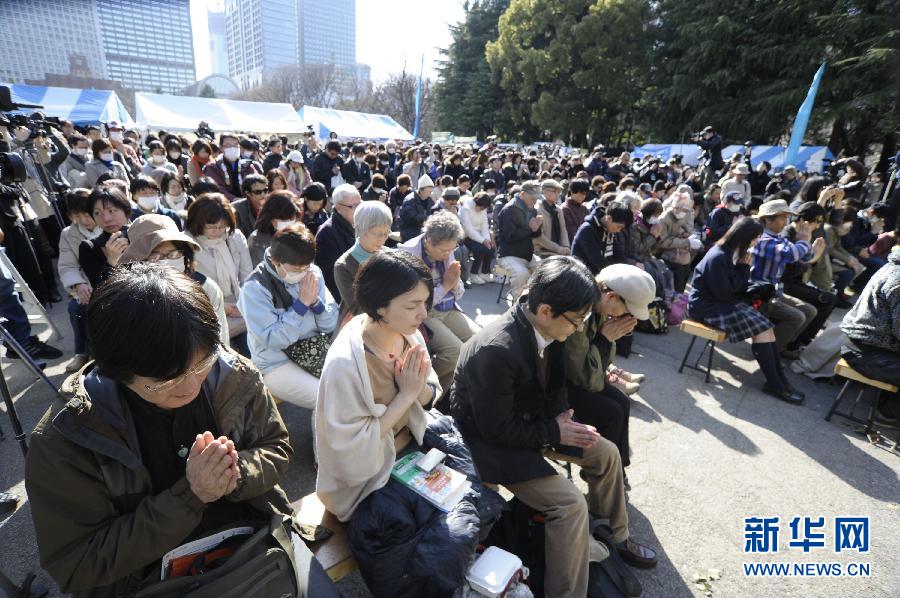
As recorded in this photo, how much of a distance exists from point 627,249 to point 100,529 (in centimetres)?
599

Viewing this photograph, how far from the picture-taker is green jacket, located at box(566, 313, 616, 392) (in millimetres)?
2922

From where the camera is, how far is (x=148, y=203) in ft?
15.0

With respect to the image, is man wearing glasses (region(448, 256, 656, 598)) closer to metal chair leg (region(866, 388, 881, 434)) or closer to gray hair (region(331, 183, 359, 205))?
gray hair (region(331, 183, 359, 205))

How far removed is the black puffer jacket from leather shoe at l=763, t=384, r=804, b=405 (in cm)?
416

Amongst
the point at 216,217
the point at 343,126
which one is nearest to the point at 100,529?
the point at 216,217

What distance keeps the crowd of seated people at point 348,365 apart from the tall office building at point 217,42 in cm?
13633

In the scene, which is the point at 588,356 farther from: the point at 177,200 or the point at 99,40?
the point at 99,40

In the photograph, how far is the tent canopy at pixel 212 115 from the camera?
18.8 meters

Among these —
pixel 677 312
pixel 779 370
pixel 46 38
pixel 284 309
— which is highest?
pixel 46 38

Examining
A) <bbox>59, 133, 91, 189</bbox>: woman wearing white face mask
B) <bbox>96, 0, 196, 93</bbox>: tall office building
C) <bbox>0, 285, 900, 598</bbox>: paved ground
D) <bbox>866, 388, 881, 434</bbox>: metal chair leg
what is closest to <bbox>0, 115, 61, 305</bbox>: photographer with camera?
<bbox>59, 133, 91, 189</bbox>: woman wearing white face mask

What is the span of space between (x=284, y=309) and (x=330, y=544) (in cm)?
159

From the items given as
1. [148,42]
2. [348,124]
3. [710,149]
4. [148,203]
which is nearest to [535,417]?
[148,203]

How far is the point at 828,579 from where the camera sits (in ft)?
9.02

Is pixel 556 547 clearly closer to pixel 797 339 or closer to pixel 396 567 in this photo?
pixel 396 567
